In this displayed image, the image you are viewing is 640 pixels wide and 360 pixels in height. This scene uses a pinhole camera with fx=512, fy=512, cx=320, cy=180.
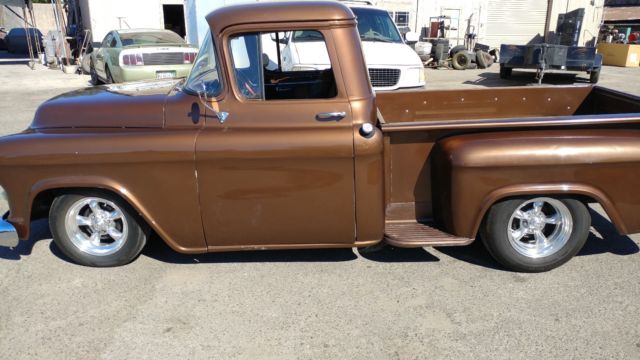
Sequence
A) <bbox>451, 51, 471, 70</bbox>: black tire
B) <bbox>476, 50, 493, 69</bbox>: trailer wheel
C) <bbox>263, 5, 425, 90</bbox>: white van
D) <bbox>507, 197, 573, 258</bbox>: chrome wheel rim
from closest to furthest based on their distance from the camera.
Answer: <bbox>507, 197, 573, 258</bbox>: chrome wheel rim, <bbox>263, 5, 425, 90</bbox>: white van, <bbox>451, 51, 471, 70</bbox>: black tire, <bbox>476, 50, 493, 69</bbox>: trailer wheel

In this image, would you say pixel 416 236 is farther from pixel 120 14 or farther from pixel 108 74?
pixel 120 14

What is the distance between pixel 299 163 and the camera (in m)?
3.41

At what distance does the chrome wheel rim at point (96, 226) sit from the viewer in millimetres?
3771

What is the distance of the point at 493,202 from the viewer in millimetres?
3480

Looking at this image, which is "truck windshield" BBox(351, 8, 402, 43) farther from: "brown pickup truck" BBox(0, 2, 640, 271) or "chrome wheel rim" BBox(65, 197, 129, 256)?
"chrome wheel rim" BBox(65, 197, 129, 256)

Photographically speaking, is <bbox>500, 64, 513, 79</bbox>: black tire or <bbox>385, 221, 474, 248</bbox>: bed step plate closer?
<bbox>385, 221, 474, 248</bbox>: bed step plate

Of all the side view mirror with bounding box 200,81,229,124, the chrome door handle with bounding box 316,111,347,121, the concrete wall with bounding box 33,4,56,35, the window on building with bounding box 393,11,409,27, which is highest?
the concrete wall with bounding box 33,4,56,35

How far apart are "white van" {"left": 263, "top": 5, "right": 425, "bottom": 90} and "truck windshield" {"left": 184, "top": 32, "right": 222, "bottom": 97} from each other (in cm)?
54

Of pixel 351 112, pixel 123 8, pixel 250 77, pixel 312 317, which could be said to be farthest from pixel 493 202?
pixel 123 8

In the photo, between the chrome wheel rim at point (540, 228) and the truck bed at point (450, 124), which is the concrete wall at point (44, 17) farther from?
the chrome wheel rim at point (540, 228)

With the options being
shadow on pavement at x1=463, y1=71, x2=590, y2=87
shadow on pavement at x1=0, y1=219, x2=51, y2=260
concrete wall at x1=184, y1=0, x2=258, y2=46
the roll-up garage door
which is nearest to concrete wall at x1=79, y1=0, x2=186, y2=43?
concrete wall at x1=184, y1=0, x2=258, y2=46

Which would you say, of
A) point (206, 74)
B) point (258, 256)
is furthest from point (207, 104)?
point (258, 256)

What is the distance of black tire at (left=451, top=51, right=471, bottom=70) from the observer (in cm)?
1906

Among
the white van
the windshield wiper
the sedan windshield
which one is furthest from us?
the sedan windshield
